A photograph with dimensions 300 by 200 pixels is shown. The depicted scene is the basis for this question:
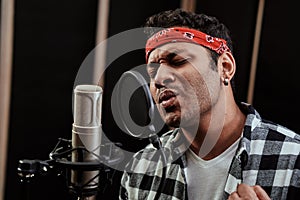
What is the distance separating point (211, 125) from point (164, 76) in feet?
0.91

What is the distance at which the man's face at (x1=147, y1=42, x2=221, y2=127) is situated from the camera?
4.64 ft

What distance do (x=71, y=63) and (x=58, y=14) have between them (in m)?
0.24

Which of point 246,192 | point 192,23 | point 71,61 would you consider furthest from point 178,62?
point 71,61

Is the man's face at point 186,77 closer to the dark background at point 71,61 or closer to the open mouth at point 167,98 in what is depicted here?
the open mouth at point 167,98

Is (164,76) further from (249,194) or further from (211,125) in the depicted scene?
(249,194)

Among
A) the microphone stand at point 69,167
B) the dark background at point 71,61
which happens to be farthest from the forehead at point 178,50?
the dark background at point 71,61

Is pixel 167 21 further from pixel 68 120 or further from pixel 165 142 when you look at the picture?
pixel 68 120

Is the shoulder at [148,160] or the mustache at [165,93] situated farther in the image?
the shoulder at [148,160]

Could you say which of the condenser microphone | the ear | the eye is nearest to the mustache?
the eye

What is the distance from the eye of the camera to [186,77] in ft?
4.88

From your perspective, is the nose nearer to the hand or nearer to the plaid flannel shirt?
the plaid flannel shirt

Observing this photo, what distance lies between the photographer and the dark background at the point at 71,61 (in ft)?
6.89

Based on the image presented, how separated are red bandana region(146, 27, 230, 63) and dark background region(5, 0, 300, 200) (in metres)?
0.64

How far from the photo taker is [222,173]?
1554mm
